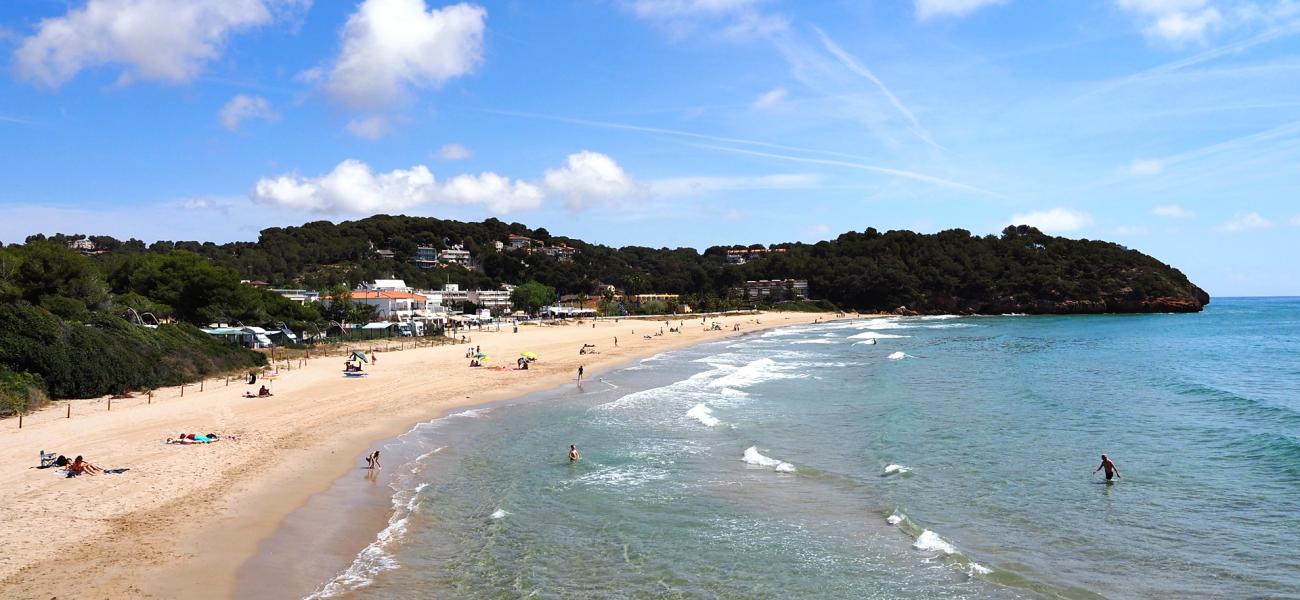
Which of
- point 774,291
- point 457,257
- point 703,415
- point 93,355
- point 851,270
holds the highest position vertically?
point 457,257

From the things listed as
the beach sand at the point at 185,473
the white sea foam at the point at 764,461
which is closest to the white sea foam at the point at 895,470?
the white sea foam at the point at 764,461

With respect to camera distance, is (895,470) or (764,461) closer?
(895,470)

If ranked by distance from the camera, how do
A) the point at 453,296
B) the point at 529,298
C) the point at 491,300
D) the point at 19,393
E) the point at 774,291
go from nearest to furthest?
the point at 19,393 → the point at 529,298 → the point at 453,296 → the point at 491,300 → the point at 774,291

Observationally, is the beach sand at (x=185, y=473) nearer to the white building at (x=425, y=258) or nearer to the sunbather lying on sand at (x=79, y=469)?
the sunbather lying on sand at (x=79, y=469)

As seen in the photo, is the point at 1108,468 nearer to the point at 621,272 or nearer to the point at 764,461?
the point at 764,461

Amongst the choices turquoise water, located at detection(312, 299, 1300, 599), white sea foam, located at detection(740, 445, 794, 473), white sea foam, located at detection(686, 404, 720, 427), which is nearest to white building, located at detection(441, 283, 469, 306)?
turquoise water, located at detection(312, 299, 1300, 599)

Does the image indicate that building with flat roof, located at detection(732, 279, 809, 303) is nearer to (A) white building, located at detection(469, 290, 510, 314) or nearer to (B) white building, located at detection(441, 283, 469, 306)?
(A) white building, located at detection(469, 290, 510, 314)

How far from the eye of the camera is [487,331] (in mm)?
65750

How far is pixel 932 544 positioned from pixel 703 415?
41.7 ft

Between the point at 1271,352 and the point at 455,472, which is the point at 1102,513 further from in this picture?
the point at 1271,352

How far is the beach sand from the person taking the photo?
34.7 ft

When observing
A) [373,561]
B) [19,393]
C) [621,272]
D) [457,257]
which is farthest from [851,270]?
[373,561]

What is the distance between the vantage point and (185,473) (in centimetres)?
1580

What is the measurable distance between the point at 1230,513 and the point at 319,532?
15.9m
